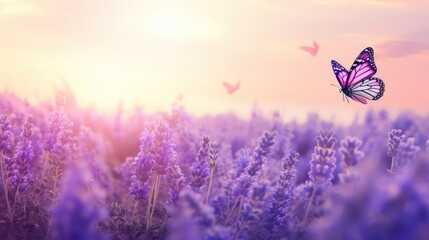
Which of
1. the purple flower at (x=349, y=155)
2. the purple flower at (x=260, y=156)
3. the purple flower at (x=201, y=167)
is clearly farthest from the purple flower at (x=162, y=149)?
the purple flower at (x=349, y=155)

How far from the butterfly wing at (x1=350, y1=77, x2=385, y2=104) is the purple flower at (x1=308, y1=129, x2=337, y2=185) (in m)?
1.68

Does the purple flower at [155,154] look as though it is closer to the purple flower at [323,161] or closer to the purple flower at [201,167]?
the purple flower at [201,167]

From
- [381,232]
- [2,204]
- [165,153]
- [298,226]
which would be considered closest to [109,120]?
[2,204]

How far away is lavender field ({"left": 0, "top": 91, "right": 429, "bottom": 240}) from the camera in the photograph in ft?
A: 6.54

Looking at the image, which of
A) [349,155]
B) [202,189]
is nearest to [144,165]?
[202,189]

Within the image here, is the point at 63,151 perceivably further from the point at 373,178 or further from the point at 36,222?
the point at 373,178

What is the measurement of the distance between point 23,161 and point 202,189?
4.84 ft

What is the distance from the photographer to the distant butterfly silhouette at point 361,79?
17.5ft

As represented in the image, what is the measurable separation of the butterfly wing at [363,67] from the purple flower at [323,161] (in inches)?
64.6

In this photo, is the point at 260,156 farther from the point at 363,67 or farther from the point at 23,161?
the point at 23,161

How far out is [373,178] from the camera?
1.84m

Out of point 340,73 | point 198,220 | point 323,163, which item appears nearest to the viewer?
point 198,220

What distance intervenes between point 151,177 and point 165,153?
0.45m

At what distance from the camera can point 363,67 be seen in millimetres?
5371
